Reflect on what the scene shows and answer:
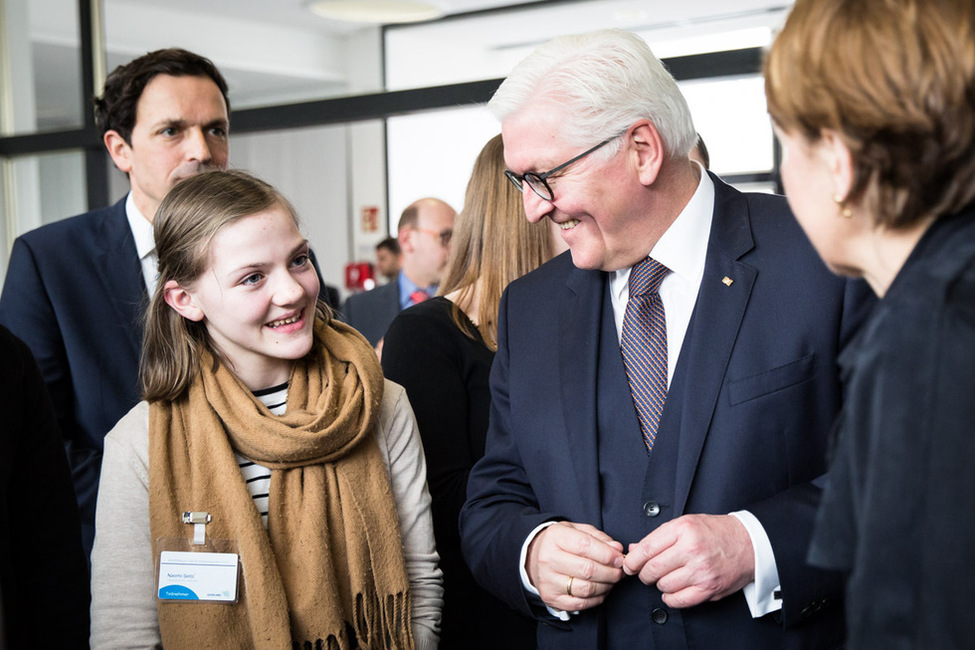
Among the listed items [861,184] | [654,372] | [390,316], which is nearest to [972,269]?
[861,184]

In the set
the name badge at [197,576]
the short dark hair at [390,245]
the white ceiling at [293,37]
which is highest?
the white ceiling at [293,37]

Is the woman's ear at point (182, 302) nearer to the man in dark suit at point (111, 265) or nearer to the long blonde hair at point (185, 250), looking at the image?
the long blonde hair at point (185, 250)

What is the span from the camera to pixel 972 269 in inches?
32.8

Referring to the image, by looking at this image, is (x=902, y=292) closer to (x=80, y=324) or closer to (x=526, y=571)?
(x=526, y=571)

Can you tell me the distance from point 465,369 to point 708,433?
768 millimetres

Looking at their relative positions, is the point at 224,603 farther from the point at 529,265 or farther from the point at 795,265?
the point at 795,265

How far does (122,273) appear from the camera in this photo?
2.33 m

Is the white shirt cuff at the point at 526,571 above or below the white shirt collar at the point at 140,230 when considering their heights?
below

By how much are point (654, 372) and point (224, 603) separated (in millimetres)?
884

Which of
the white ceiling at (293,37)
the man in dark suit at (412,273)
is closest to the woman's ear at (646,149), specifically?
the white ceiling at (293,37)

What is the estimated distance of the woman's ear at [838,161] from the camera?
94 cm

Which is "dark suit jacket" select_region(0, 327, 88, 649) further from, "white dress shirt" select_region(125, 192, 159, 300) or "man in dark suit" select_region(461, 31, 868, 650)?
"white dress shirt" select_region(125, 192, 159, 300)

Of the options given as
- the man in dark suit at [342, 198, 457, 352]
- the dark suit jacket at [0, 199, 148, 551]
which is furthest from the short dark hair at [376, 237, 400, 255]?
the dark suit jacket at [0, 199, 148, 551]

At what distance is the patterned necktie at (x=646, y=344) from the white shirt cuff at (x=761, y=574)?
0.22m
